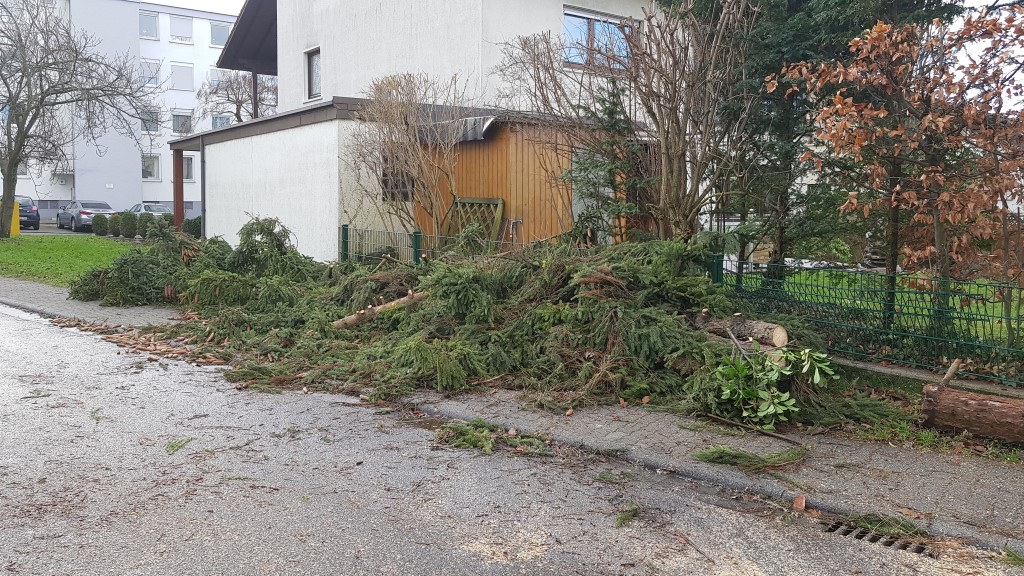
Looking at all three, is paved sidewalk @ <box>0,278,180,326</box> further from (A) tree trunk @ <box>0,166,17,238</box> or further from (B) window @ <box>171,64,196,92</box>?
(B) window @ <box>171,64,196,92</box>

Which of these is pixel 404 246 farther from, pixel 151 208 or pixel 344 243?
pixel 151 208

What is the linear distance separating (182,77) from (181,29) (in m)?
3.03

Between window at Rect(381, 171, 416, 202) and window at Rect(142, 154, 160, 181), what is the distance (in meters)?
42.1

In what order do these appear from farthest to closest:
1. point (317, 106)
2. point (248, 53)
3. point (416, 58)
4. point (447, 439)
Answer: point (248, 53)
point (416, 58)
point (317, 106)
point (447, 439)

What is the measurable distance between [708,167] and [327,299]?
5314mm

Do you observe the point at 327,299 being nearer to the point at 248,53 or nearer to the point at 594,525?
the point at 594,525

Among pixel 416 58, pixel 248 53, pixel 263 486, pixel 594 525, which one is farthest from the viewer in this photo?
pixel 248 53

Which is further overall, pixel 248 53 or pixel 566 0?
pixel 248 53

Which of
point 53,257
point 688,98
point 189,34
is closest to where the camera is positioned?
point 688,98

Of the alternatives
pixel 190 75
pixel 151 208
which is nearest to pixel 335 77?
pixel 151 208

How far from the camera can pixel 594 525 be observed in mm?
4746

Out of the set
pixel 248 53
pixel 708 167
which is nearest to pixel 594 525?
pixel 708 167

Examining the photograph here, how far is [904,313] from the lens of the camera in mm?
7570

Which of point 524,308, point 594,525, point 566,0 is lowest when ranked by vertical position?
point 594,525
